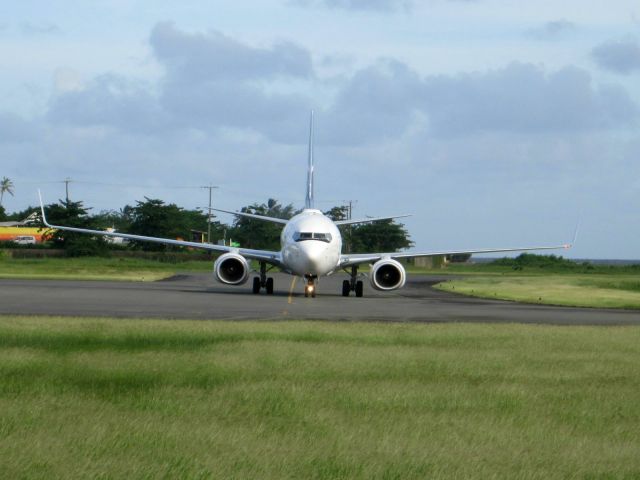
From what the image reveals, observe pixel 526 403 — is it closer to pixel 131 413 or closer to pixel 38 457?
pixel 131 413

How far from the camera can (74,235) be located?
107m

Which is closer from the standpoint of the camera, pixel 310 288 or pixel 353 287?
pixel 310 288

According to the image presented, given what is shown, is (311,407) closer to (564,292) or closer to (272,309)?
(272,309)

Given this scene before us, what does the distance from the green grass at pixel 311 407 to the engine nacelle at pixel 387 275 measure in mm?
23176

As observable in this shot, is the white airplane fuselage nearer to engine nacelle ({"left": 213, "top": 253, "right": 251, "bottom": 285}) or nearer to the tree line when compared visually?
engine nacelle ({"left": 213, "top": 253, "right": 251, "bottom": 285})

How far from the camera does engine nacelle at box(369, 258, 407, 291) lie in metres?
42.1

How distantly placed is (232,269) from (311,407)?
3145cm

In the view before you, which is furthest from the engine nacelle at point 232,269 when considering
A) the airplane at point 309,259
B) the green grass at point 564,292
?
the green grass at point 564,292

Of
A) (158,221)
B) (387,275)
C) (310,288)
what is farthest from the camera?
(158,221)

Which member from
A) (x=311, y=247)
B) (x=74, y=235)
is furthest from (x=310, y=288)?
(x=74, y=235)

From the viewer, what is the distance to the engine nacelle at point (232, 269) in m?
41.9

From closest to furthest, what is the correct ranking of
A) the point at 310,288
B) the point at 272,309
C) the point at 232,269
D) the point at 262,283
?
the point at 272,309
the point at 310,288
the point at 232,269
the point at 262,283

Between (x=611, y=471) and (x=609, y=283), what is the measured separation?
47195 millimetres

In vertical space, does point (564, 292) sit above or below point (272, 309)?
above
